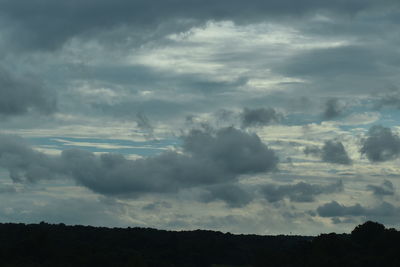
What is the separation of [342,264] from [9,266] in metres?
107

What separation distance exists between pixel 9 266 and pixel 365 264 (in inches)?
4487

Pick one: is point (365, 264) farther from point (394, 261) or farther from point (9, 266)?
point (9, 266)

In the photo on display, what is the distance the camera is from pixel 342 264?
196750 millimetres

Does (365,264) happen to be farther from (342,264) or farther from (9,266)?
(9,266)

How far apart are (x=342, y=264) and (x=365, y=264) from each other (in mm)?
7241

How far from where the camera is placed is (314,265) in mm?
199750

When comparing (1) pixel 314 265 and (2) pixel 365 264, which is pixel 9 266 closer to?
(1) pixel 314 265

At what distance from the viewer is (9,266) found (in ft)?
638

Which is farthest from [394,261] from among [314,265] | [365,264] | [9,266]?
[9,266]

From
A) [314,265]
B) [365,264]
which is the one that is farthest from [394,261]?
[314,265]

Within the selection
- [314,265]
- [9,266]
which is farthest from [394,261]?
[9,266]

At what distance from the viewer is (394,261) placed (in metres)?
193

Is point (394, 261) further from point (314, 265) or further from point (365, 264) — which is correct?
point (314, 265)

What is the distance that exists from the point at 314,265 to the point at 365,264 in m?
16.2
